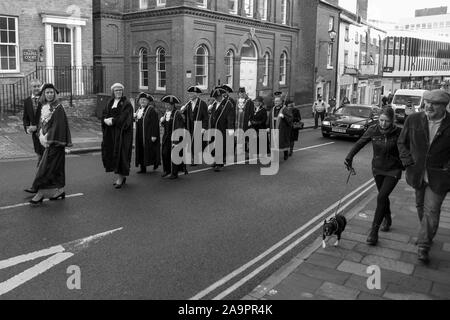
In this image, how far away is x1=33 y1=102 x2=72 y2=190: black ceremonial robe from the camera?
803 cm

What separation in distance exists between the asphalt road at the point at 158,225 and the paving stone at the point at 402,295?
1.34m

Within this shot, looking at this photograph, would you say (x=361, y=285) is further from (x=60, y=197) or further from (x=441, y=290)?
(x=60, y=197)

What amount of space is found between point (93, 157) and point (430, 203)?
9.69 m

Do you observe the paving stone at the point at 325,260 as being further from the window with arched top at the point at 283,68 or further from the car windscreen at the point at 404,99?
the window with arched top at the point at 283,68

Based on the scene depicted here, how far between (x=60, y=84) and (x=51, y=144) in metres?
14.9

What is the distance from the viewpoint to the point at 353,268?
5.51 m

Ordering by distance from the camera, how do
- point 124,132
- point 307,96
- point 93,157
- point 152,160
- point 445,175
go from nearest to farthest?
point 445,175
point 124,132
point 152,160
point 93,157
point 307,96

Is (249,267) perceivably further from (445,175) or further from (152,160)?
(152,160)

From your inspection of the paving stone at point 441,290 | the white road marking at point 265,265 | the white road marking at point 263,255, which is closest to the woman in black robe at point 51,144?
the white road marking at point 263,255

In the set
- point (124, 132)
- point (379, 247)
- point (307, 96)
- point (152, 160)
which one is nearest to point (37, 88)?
point (124, 132)

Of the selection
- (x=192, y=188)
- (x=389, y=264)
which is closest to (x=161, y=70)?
(x=192, y=188)

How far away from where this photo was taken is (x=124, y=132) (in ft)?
31.4

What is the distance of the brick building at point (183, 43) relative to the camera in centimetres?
2328
